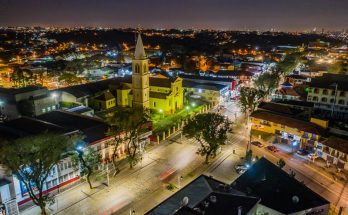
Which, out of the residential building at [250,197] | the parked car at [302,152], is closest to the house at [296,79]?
the parked car at [302,152]

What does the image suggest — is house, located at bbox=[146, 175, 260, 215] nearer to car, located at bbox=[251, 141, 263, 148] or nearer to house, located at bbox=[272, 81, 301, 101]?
car, located at bbox=[251, 141, 263, 148]

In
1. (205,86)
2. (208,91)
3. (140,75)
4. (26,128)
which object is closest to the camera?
(26,128)

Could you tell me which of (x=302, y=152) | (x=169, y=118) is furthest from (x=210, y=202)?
(x=169, y=118)

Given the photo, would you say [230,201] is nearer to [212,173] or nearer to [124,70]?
[212,173]

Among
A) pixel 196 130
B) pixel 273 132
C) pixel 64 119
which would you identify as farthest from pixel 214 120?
pixel 64 119

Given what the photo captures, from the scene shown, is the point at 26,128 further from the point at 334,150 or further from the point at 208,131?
the point at 334,150
